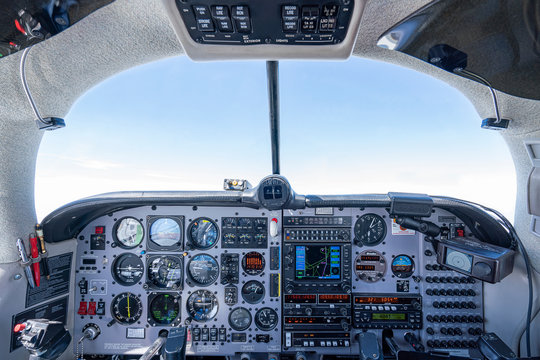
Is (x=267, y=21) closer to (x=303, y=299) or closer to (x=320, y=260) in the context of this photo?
(x=320, y=260)

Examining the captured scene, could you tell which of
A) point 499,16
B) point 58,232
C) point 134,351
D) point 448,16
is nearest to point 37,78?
point 58,232

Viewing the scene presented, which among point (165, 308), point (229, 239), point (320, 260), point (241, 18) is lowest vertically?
point (165, 308)

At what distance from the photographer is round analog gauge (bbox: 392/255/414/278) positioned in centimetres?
281

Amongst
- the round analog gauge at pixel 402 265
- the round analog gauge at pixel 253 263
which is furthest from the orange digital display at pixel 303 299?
the round analog gauge at pixel 402 265

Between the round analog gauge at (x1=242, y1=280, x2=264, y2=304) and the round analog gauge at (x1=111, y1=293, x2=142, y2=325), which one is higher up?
the round analog gauge at (x1=242, y1=280, x2=264, y2=304)

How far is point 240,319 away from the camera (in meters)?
2.84

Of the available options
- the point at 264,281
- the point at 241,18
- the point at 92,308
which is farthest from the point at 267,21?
the point at 92,308

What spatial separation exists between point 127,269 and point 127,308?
37 centimetres

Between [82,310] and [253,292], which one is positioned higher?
[253,292]

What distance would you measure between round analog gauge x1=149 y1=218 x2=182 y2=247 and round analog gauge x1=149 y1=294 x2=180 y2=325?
531 millimetres

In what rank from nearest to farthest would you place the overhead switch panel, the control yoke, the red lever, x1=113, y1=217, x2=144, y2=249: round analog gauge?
the overhead switch panel → the control yoke → the red lever → x1=113, y1=217, x2=144, y2=249: round analog gauge

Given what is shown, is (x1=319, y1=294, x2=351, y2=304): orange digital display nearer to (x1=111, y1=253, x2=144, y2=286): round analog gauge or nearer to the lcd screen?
the lcd screen

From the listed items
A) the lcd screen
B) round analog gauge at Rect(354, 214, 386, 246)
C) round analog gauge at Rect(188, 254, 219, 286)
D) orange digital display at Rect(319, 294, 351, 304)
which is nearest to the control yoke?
round analog gauge at Rect(188, 254, 219, 286)

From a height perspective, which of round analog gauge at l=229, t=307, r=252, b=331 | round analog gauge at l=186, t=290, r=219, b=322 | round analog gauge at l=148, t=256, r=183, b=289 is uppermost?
round analog gauge at l=148, t=256, r=183, b=289
